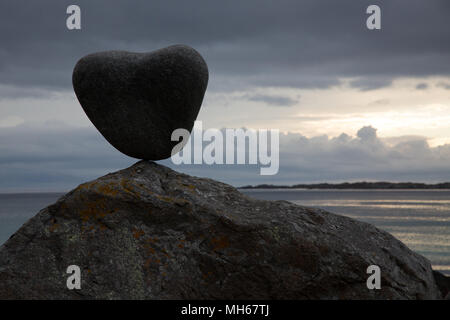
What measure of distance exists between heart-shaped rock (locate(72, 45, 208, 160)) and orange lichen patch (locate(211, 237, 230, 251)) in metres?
2.18

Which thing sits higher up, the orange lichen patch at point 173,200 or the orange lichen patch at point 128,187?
the orange lichen patch at point 128,187

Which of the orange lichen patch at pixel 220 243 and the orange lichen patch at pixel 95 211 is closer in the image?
the orange lichen patch at pixel 220 243

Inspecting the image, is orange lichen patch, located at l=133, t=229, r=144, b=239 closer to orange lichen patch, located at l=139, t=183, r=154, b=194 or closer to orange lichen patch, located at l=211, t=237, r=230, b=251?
orange lichen patch, located at l=139, t=183, r=154, b=194

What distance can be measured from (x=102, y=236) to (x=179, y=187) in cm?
142

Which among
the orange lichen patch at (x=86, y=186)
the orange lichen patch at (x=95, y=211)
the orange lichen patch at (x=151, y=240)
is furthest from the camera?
the orange lichen patch at (x=86, y=186)

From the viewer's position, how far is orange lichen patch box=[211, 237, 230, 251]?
22.3 feet

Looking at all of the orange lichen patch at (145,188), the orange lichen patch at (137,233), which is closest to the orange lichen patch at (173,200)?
the orange lichen patch at (145,188)

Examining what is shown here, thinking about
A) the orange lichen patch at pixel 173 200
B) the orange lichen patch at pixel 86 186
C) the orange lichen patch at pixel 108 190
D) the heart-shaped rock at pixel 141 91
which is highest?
the heart-shaped rock at pixel 141 91

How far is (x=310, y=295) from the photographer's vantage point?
6.86 meters

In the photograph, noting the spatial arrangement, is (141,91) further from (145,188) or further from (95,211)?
(95,211)

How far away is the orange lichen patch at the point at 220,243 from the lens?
6.80m

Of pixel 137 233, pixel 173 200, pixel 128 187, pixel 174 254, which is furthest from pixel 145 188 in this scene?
pixel 174 254

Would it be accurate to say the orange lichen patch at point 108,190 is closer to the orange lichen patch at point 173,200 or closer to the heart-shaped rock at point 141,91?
the orange lichen patch at point 173,200

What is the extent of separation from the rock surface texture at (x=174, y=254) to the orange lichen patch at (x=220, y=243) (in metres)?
0.01
